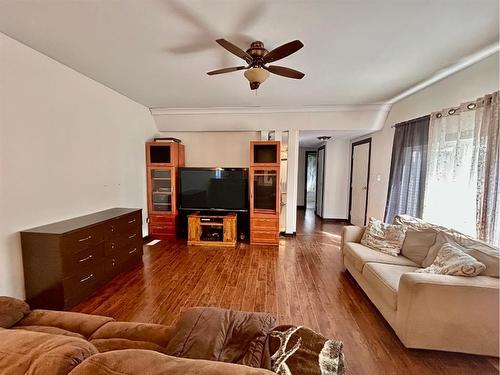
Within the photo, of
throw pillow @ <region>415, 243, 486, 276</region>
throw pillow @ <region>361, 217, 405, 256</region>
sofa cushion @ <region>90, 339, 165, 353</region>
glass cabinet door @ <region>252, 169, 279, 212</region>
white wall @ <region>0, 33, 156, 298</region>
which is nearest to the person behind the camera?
sofa cushion @ <region>90, 339, 165, 353</region>

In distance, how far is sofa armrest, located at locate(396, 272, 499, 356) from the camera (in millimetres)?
1654

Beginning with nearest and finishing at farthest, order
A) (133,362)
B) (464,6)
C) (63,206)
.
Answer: (133,362) < (464,6) < (63,206)

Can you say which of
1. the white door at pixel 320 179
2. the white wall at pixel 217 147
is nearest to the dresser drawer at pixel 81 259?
the white wall at pixel 217 147

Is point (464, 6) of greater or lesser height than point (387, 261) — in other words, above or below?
above

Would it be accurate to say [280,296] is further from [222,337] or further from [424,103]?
[424,103]

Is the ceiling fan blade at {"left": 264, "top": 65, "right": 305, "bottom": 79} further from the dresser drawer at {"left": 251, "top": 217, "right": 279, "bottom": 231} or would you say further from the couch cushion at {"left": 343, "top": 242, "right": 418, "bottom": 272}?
the dresser drawer at {"left": 251, "top": 217, "right": 279, "bottom": 231}

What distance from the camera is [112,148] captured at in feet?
11.7

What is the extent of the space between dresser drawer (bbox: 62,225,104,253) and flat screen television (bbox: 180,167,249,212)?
6.63ft

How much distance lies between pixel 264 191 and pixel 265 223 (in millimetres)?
627

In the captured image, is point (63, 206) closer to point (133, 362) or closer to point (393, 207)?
point (133, 362)

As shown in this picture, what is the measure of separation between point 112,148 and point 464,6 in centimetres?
426

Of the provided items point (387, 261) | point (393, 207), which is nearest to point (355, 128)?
point (393, 207)

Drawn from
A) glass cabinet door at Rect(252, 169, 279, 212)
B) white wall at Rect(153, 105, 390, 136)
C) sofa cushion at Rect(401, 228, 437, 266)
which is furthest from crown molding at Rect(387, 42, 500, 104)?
glass cabinet door at Rect(252, 169, 279, 212)

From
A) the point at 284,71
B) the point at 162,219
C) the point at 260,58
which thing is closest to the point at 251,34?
the point at 260,58
